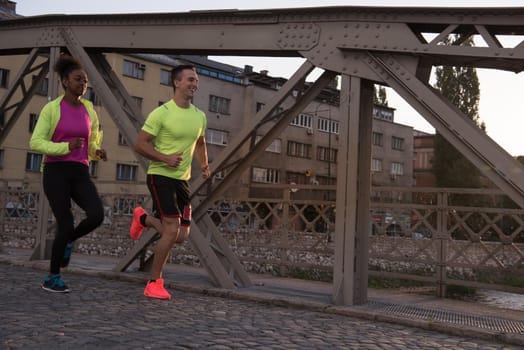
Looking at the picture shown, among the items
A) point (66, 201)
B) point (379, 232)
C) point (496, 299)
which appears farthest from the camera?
point (379, 232)

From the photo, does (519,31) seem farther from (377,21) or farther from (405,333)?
(405,333)

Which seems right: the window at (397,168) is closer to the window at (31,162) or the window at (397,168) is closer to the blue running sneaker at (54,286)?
the window at (31,162)

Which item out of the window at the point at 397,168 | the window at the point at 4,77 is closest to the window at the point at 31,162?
the window at the point at 4,77

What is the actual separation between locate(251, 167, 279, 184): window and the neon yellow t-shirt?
46.8m

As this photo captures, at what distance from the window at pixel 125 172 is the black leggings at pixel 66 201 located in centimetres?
4086

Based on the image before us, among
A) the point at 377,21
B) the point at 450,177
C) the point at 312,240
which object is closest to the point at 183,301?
the point at 377,21

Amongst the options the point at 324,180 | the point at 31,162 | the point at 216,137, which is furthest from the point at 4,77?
the point at 324,180

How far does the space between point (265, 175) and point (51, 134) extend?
159 feet

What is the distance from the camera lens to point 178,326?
14.3 ft

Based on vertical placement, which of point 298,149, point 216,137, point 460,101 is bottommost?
point 216,137

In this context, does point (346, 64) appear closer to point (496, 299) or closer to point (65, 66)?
point (65, 66)

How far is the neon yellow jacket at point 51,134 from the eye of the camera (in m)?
5.64

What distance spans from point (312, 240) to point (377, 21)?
4.82 m

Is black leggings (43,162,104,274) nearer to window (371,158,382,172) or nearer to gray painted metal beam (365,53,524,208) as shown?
gray painted metal beam (365,53,524,208)
